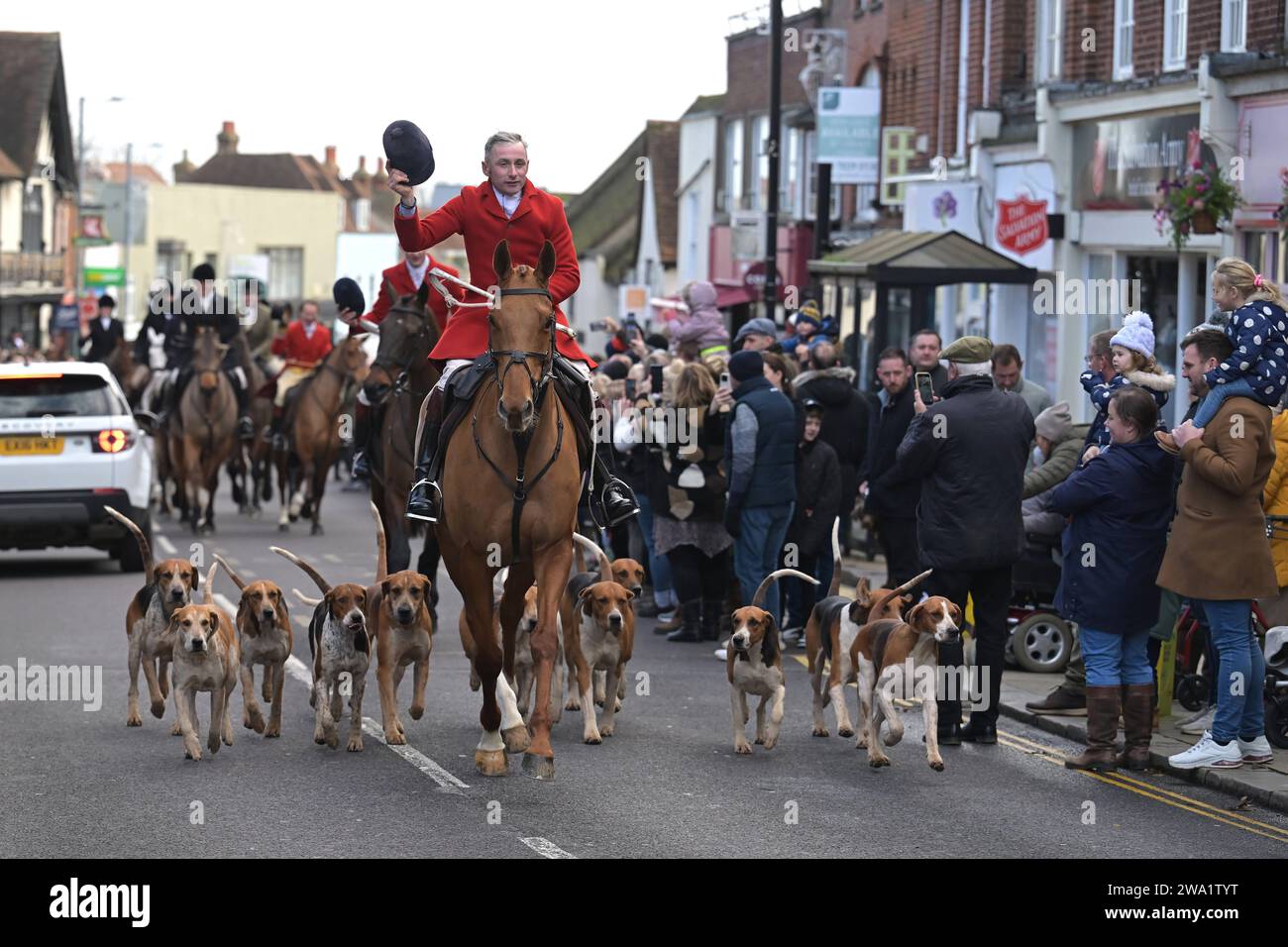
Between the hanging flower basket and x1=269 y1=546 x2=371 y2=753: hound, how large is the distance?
12.1m

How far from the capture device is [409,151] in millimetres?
10391

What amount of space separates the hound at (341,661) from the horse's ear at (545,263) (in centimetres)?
201

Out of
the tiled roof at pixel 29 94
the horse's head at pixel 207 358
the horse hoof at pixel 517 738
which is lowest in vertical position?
the horse hoof at pixel 517 738

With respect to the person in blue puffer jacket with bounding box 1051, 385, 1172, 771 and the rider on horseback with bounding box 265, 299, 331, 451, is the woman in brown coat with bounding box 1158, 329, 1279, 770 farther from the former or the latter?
the rider on horseback with bounding box 265, 299, 331, 451

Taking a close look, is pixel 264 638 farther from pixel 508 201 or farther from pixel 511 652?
pixel 508 201

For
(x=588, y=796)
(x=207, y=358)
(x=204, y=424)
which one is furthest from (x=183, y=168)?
(x=588, y=796)

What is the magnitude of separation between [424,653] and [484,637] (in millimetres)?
802

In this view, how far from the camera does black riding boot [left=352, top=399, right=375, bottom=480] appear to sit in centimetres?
1564

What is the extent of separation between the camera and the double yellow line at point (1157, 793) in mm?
9602

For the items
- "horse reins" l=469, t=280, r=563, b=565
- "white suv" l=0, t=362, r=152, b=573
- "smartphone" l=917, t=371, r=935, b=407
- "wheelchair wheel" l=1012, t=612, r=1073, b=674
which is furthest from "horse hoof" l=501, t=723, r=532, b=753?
"white suv" l=0, t=362, r=152, b=573

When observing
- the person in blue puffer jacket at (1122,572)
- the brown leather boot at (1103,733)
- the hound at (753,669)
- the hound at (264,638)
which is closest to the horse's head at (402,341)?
the hound at (264,638)

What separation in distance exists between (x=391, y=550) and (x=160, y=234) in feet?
286

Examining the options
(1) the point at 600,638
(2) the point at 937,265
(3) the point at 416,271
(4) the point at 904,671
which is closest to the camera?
(4) the point at 904,671

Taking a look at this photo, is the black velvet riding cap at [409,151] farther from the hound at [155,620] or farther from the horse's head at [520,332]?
the hound at [155,620]
